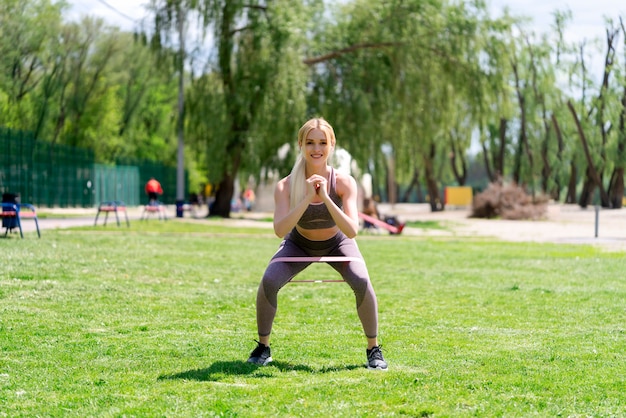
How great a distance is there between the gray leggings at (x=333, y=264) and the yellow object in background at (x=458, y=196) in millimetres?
70711

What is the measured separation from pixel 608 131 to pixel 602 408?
5205 centimetres

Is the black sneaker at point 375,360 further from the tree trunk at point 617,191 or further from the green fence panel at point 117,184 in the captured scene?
the tree trunk at point 617,191

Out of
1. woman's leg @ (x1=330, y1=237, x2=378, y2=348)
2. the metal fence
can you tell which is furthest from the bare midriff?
the metal fence

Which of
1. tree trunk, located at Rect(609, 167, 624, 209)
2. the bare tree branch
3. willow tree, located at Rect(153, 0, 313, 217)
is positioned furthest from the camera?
tree trunk, located at Rect(609, 167, 624, 209)

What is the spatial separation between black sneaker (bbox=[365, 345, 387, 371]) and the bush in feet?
126

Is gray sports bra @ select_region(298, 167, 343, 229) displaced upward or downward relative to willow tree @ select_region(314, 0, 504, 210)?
downward

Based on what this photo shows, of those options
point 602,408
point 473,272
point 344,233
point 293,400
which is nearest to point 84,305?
point 344,233

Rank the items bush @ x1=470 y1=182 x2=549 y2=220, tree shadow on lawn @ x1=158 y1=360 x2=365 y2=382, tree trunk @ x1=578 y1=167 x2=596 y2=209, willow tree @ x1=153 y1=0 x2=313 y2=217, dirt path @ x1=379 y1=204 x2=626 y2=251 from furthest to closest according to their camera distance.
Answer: tree trunk @ x1=578 y1=167 x2=596 y2=209, bush @ x1=470 y1=182 x2=549 y2=220, willow tree @ x1=153 y1=0 x2=313 y2=217, dirt path @ x1=379 y1=204 x2=626 y2=251, tree shadow on lawn @ x1=158 y1=360 x2=365 y2=382

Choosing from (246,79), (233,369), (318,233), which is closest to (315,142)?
(318,233)

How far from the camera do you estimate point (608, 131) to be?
5469 cm

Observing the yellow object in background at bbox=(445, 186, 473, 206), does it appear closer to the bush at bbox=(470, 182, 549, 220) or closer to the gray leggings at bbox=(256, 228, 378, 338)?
the bush at bbox=(470, 182, 549, 220)

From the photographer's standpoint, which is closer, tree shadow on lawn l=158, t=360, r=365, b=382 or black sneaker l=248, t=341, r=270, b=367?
tree shadow on lawn l=158, t=360, r=365, b=382

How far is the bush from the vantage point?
44.2m

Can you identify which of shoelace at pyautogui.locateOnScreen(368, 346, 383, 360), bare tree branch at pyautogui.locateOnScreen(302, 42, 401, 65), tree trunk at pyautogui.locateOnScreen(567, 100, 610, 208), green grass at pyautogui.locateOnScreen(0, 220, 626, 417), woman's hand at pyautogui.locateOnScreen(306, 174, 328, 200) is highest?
bare tree branch at pyautogui.locateOnScreen(302, 42, 401, 65)
